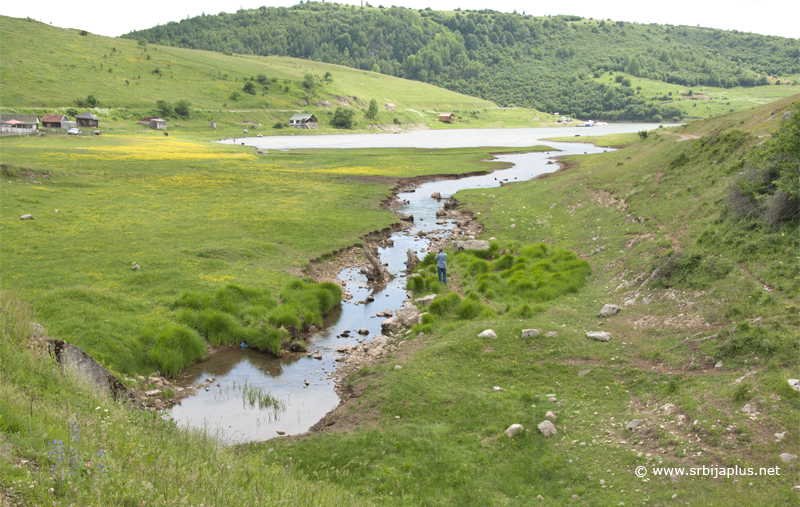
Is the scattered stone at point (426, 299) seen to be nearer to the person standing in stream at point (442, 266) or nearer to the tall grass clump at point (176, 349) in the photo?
the person standing in stream at point (442, 266)

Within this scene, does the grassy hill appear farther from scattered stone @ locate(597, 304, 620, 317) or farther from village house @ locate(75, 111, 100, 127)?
village house @ locate(75, 111, 100, 127)

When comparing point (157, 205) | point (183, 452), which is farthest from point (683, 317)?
point (157, 205)

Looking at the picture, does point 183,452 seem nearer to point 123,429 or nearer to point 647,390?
point 123,429

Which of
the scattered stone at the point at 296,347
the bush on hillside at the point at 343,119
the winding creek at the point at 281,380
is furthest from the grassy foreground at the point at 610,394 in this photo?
the bush on hillside at the point at 343,119

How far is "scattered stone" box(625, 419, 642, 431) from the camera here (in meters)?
11.9

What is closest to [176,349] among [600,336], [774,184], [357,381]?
[357,381]

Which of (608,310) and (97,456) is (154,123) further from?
(97,456)

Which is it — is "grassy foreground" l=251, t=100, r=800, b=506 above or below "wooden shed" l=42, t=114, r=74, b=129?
below

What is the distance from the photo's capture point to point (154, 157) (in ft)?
229

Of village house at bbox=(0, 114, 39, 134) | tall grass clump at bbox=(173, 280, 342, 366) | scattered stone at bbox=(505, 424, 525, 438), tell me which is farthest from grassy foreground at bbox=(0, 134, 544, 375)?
village house at bbox=(0, 114, 39, 134)

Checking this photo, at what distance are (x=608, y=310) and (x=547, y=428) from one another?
30.1 ft

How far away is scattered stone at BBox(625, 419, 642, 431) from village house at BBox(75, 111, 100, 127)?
13085 centimetres

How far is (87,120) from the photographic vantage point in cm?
11119

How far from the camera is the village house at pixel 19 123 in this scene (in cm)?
9350
